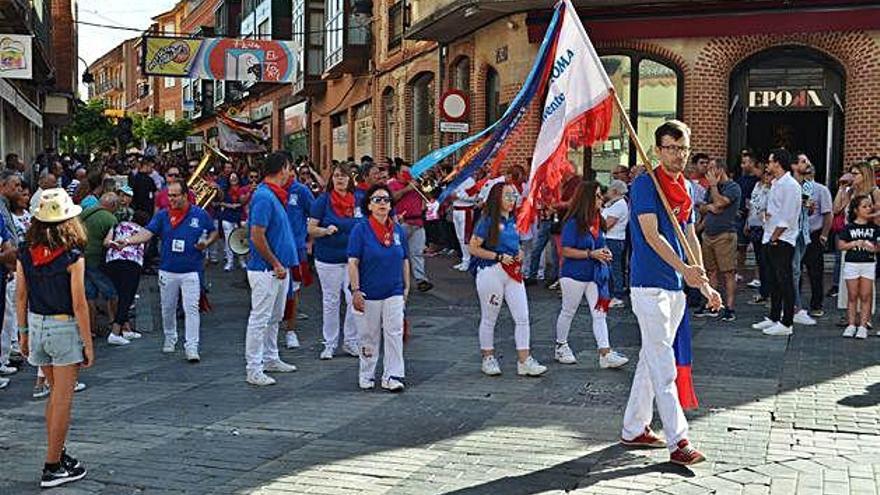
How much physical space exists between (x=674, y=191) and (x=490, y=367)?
9.99ft

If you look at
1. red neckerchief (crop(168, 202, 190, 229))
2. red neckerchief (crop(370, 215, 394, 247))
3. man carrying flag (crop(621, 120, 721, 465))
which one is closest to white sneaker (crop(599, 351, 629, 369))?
red neckerchief (crop(370, 215, 394, 247))

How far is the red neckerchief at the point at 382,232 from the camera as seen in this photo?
8.13m

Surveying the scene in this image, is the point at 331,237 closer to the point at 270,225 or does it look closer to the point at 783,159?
the point at 270,225

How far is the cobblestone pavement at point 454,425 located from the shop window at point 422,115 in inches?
605

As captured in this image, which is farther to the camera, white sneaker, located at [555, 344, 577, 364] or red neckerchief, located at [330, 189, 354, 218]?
red neckerchief, located at [330, 189, 354, 218]

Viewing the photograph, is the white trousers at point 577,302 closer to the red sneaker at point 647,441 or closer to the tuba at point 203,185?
the red sneaker at point 647,441

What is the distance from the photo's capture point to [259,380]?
8.30m

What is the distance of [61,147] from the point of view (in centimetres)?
6338

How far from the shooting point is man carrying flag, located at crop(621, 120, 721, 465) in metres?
5.76

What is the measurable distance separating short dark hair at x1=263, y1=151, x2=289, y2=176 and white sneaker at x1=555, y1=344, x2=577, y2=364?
2.99 m

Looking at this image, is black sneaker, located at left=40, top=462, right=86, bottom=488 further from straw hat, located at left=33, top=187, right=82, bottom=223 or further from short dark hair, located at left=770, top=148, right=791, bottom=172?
short dark hair, located at left=770, top=148, right=791, bottom=172

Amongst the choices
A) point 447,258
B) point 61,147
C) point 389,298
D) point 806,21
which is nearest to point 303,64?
point 447,258

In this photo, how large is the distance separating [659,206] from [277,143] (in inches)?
1569

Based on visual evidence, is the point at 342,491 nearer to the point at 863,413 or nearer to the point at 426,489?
the point at 426,489
